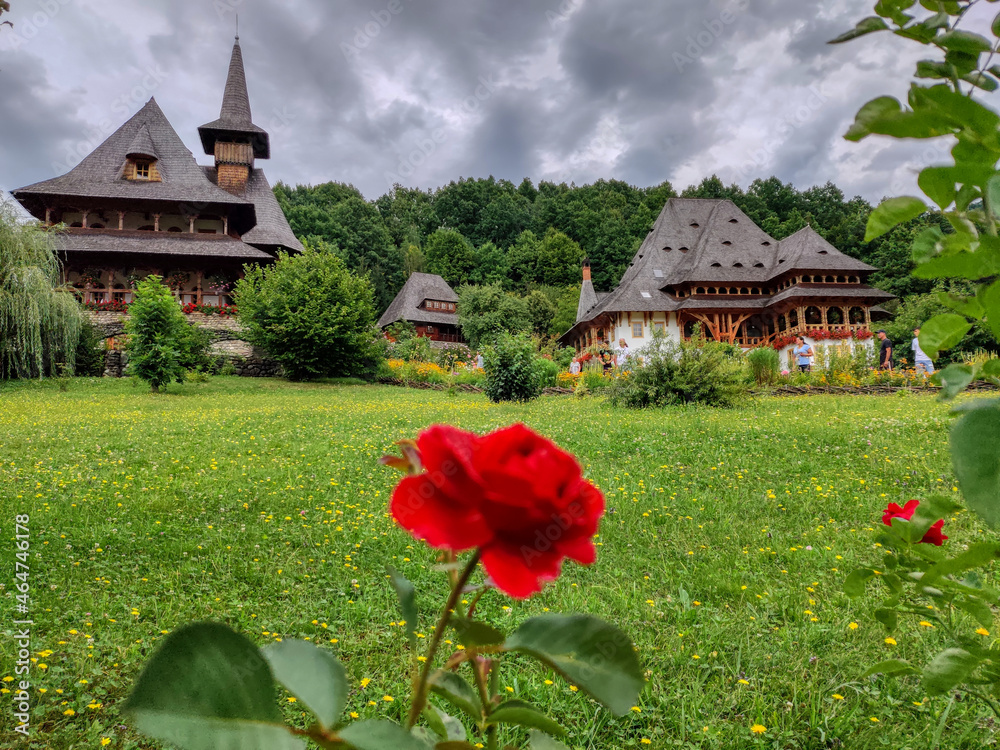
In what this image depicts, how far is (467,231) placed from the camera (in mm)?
53531

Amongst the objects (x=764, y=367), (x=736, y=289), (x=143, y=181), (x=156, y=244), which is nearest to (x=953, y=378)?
(x=764, y=367)

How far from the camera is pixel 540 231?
51281mm

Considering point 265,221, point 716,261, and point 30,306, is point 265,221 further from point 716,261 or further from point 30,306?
point 716,261

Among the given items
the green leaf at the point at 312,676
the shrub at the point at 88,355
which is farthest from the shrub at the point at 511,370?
the green leaf at the point at 312,676

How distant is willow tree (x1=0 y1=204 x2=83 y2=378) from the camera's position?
531 inches

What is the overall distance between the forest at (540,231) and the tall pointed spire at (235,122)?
11.8m

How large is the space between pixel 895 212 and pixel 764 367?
15.8m

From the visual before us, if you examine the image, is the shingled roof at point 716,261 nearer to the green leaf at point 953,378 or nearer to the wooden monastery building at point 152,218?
the wooden monastery building at point 152,218

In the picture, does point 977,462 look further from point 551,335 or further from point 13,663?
point 551,335

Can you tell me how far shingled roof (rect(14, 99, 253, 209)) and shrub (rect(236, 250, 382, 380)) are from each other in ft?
21.1

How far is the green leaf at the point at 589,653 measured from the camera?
46 cm

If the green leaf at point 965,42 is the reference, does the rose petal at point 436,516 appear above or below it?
below

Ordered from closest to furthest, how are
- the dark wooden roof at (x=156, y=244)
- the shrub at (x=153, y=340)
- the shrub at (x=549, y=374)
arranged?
the shrub at (x=153, y=340)
the shrub at (x=549, y=374)
the dark wooden roof at (x=156, y=244)

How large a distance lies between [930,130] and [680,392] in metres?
10.2
